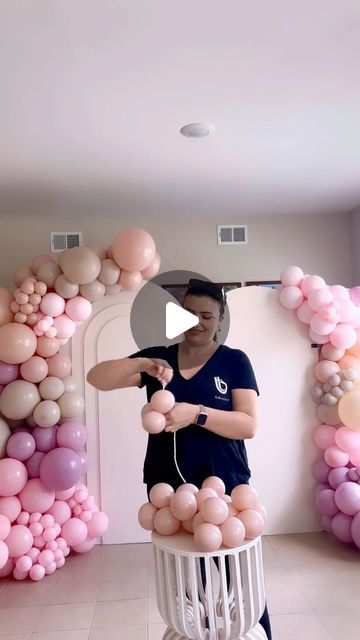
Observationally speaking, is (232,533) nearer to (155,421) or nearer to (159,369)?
(155,421)

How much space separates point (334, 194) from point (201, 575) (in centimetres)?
289

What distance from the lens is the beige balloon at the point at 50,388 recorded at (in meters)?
3.30

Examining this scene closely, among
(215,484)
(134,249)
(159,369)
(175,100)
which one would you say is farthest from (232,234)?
(215,484)

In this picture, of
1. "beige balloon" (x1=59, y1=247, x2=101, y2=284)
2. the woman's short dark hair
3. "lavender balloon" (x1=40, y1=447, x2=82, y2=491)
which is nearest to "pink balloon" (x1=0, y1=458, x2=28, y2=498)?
"lavender balloon" (x1=40, y1=447, x2=82, y2=491)

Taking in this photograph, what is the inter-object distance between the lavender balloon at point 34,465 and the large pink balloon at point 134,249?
1.32m

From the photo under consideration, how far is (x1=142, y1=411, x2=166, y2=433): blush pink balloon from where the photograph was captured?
5.79 feet

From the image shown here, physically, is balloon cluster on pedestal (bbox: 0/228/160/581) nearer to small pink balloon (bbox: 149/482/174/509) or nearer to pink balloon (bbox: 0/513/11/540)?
pink balloon (bbox: 0/513/11/540)

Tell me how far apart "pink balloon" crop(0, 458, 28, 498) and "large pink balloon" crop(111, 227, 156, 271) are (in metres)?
1.38

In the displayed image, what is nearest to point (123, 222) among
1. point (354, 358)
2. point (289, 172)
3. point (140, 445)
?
point (289, 172)

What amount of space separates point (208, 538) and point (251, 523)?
7.0 inches

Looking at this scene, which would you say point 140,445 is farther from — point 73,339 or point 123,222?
point 123,222

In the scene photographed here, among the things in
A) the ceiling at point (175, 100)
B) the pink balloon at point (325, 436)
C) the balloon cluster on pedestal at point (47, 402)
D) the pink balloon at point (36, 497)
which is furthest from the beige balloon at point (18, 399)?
the pink balloon at point (325, 436)

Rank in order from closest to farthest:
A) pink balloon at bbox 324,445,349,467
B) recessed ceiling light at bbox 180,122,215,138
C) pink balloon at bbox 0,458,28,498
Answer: recessed ceiling light at bbox 180,122,215,138
pink balloon at bbox 0,458,28,498
pink balloon at bbox 324,445,349,467

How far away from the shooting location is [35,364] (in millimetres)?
3260
